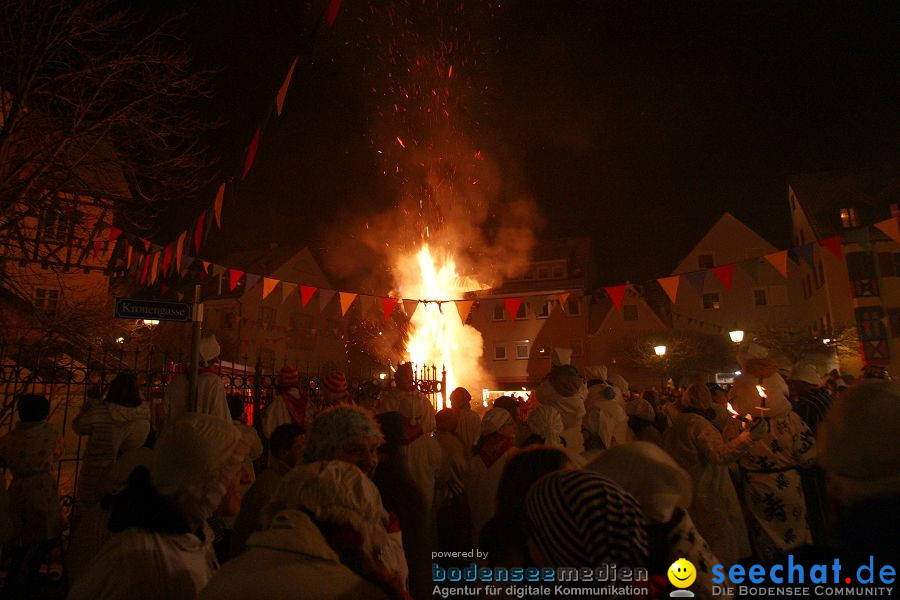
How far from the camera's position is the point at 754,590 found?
242 cm

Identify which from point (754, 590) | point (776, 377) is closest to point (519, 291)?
point (776, 377)

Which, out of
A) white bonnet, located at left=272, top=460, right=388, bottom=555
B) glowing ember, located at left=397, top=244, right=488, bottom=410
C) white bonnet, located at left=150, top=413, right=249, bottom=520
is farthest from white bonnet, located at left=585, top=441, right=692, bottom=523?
glowing ember, located at left=397, top=244, right=488, bottom=410

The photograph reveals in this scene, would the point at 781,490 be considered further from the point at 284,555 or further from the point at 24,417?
the point at 24,417

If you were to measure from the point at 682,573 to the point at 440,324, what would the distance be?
33.2 m

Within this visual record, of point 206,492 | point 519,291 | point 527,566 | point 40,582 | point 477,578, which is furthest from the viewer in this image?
point 519,291

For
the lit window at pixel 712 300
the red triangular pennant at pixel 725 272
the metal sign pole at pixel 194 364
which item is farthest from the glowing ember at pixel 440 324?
the lit window at pixel 712 300

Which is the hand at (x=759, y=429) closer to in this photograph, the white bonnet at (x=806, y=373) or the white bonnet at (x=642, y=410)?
A: the white bonnet at (x=642, y=410)

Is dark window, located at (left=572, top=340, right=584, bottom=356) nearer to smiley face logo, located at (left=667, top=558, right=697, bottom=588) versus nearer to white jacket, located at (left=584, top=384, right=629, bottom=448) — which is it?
white jacket, located at (left=584, top=384, right=629, bottom=448)

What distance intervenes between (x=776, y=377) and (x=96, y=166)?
10.4m

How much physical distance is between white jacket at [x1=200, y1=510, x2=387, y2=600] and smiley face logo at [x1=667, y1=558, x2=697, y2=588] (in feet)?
3.88

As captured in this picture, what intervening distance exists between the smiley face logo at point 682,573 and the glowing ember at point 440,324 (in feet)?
55.9

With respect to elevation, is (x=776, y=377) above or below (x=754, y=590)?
above

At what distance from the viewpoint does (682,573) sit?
220 cm

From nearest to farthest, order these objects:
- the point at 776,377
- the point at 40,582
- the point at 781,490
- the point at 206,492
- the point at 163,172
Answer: the point at 206,492
the point at 781,490
the point at 776,377
the point at 40,582
the point at 163,172
